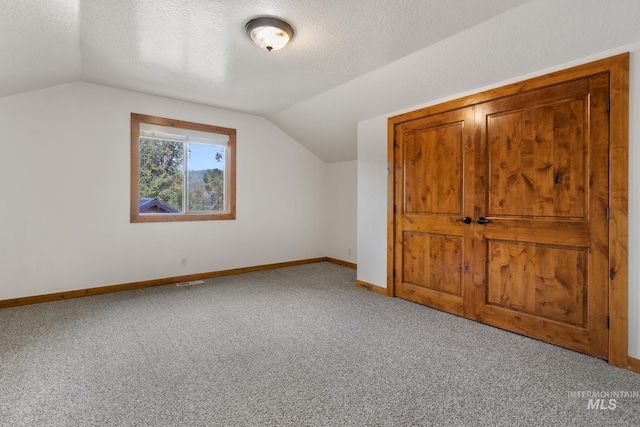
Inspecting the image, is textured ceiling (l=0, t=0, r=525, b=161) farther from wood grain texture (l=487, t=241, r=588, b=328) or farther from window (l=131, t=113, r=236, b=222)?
wood grain texture (l=487, t=241, r=588, b=328)

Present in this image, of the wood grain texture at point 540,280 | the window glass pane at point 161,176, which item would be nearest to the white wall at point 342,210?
the window glass pane at point 161,176

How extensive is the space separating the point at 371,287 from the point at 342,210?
1.96 meters

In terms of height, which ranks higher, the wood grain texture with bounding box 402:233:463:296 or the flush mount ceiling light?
the flush mount ceiling light

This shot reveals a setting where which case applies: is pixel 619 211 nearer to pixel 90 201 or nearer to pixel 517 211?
pixel 517 211

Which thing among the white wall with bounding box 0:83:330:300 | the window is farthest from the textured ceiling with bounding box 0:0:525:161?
the window

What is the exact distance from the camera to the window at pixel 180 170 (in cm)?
409

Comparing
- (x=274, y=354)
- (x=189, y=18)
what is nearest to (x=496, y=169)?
(x=274, y=354)

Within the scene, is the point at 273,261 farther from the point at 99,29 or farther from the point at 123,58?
the point at 99,29

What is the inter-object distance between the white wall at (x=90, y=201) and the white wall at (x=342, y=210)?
4.63 ft

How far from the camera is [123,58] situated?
2.98 meters

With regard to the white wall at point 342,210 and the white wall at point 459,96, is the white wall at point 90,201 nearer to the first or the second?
the white wall at point 342,210

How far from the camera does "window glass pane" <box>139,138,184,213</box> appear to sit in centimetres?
418

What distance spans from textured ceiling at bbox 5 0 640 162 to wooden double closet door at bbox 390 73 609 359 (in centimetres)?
37

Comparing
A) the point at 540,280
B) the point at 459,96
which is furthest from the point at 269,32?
the point at 540,280
